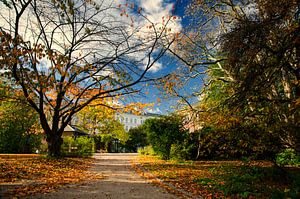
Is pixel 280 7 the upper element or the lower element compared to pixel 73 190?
upper

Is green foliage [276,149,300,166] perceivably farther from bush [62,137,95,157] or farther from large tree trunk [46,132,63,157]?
bush [62,137,95,157]

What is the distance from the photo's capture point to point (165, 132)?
1755cm

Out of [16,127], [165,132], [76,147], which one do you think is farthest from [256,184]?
[16,127]

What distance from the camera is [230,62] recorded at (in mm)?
5578

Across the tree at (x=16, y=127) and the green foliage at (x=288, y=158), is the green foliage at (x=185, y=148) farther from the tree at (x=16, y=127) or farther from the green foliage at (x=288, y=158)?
the tree at (x=16, y=127)

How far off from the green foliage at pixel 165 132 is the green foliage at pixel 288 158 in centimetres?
616

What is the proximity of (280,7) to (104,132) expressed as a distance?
3447cm

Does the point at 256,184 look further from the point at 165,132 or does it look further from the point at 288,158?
the point at 165,132

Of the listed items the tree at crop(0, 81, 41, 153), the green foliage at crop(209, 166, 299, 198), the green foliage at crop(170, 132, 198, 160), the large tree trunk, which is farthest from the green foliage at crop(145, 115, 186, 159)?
the tree at crop(0, 81, 41, 153)

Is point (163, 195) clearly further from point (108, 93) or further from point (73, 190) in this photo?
point (108, 93)

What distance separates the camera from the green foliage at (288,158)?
1208 cm

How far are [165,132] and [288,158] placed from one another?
7561mm

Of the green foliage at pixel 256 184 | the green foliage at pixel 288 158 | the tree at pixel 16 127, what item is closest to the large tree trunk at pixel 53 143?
the tree at pixel 16 127

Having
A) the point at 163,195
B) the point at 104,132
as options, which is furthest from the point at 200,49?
the point at 104,132
